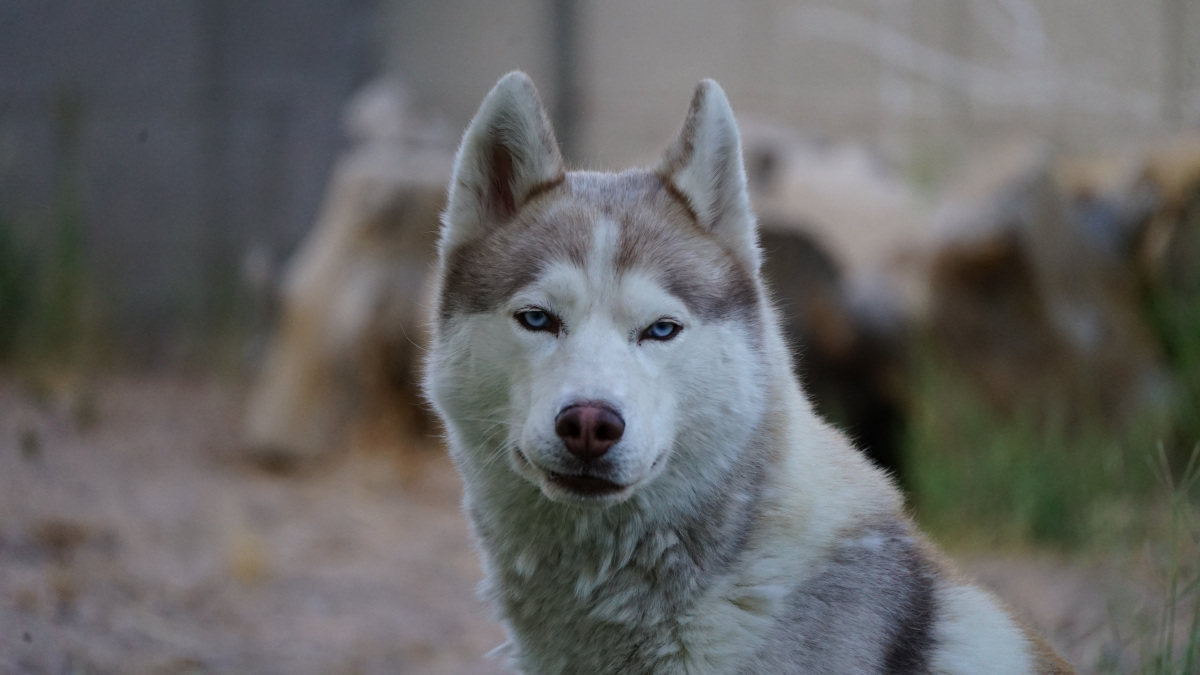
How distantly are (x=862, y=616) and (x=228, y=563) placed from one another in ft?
13.4

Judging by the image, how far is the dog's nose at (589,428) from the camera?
235 centimetres

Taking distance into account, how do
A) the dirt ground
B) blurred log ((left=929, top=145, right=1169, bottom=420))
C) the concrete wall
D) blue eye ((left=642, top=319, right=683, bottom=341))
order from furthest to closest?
the concrete wall < blurred log ((left=929, top=145, right=1169, bottom=420)) < the dirt ground < blue eye ((left=642, top=319, right=683, bottom=341))

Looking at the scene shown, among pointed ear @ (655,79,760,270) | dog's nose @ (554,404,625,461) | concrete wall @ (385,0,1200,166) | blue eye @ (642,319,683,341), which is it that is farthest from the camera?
concrete wall @ (385,0,1200,166)

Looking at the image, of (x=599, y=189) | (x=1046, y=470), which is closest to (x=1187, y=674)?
(x=599, y=189)

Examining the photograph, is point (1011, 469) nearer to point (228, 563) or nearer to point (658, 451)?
point (658, 451)

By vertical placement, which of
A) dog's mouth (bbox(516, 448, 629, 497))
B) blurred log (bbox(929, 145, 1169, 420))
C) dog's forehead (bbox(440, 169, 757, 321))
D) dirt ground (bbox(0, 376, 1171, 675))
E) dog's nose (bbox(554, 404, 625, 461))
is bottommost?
dirt ground (bbox(0, 376, 1171, 675))

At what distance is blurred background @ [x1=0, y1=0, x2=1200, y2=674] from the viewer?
503 cm

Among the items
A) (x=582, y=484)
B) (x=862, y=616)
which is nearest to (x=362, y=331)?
(x=582, y=484)

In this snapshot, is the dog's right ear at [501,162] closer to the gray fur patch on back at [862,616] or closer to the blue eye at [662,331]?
the blue eye at [662,331]

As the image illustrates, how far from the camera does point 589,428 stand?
235 cm

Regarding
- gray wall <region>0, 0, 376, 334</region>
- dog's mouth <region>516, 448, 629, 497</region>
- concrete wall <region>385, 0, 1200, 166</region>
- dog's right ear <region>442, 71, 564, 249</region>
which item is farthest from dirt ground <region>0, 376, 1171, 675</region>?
concrete wall <region>385, 0, 1200, 166</region>

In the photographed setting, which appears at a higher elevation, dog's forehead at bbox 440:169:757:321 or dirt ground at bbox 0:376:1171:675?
dog's forehead at bbox 440:169:757:321

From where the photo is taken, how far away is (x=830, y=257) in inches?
273

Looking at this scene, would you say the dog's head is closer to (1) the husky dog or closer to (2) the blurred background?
(1) the husky dog
